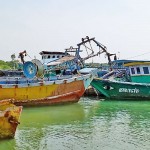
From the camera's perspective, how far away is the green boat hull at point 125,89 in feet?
76.6

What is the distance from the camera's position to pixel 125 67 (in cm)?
2612

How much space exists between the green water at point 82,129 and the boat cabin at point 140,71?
5.16m

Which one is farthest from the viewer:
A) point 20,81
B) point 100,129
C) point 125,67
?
point 125,67

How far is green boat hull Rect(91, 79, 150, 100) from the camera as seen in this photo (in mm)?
23344

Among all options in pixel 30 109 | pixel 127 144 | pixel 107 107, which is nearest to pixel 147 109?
pixel 107 107

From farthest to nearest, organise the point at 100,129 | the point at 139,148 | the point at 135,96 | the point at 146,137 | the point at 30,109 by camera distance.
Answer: the point at 135,96
the point at 30,109
the point at 100,129
the point at 146,137
the point at 139,148

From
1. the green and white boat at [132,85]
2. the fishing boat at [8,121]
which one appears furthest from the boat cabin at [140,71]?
the fishing boat at [8,121]

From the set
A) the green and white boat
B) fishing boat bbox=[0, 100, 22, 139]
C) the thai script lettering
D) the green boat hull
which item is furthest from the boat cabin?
fishing boat bbox=[0, 100, 22, 139]

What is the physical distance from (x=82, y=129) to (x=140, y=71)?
12.4 m

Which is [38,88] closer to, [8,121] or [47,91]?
[47,91]

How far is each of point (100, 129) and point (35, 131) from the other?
2.45 meters

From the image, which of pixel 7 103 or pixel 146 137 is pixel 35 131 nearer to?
pixel 7 103

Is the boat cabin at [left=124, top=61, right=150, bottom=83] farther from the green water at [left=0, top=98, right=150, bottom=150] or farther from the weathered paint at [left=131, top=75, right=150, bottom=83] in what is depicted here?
the green water at [left=0, top=98, right=150, bottom=150]

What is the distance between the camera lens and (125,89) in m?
23.5
